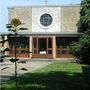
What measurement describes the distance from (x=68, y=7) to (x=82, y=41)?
1432 centimetres

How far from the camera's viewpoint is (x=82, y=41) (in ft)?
135

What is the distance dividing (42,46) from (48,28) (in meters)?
2.72

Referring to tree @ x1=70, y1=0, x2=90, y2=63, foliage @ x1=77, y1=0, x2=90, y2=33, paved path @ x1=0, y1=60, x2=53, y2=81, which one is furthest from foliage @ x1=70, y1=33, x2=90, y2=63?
paved path @ x1=0, y1=60, x2=53, y2=81

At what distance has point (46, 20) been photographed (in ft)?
183

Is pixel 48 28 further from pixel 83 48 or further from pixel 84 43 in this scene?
pixel 84 43

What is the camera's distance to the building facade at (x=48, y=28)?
52.8 m

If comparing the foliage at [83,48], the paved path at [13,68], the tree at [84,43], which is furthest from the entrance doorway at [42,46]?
the paved path at [13,68]

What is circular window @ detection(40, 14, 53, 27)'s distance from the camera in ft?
181

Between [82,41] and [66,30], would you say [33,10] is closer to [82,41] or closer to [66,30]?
[66,30]

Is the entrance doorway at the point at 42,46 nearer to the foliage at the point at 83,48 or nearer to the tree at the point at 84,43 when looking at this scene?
the tree at the point at 84,43

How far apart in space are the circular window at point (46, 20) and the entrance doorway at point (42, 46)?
2.51 meters

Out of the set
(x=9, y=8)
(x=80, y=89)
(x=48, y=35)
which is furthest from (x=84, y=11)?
(x=80, y=89)

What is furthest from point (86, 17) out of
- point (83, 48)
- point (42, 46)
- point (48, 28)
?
point (48, 28)

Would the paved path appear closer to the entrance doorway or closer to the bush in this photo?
the bush
